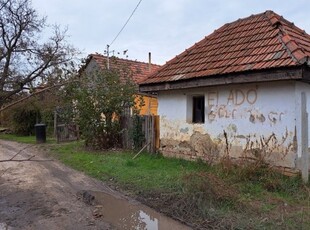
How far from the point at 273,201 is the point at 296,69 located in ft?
9.56

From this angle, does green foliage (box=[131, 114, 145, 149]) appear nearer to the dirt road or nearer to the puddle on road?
the dirt road

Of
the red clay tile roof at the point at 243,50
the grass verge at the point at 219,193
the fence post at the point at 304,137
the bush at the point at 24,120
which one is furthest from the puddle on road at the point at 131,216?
the bush at the point at 24,120

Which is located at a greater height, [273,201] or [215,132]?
[215,132]

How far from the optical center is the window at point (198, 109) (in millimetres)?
10523

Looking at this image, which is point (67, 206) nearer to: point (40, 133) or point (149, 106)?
point (149, 106)

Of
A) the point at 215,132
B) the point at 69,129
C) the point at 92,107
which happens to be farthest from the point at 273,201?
the point at 69,129

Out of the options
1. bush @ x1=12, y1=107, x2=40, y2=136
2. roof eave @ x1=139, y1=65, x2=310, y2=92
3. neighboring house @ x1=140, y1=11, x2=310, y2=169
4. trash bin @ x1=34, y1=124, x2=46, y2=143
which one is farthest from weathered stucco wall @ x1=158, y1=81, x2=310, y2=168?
bush @ x1=12, y1=107, x2=40, y2=136

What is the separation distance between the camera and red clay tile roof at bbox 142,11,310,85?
26.5 ft

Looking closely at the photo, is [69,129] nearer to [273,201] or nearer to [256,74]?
[256,74]

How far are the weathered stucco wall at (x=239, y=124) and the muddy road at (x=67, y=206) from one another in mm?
3316

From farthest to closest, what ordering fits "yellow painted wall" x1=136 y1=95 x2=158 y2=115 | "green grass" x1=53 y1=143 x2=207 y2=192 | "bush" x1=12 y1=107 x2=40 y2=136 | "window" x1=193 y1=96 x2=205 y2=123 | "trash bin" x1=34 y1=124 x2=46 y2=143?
1. "bush" x1=12 y1=107 x2=40 y2=136
2. "trash bin" x1=34 y1=124 x2=46 y2=143
3. "yellow painted wall" x1=136 y1=95 x2=158 y2=115
4. "window" x1=193 y1=96 x2=205 y2=123
5. "green grass" x1=53 y1=143 x2=207 y2=192

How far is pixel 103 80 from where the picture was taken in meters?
14.2

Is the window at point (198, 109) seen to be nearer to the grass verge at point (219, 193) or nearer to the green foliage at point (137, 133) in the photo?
the grass verge at point (219, 193)

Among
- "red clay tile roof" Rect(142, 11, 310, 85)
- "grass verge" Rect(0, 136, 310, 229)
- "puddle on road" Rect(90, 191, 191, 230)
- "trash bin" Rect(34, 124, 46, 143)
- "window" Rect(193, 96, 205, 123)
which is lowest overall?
"puddle on road" Rect(90, 191, 191, 230)
